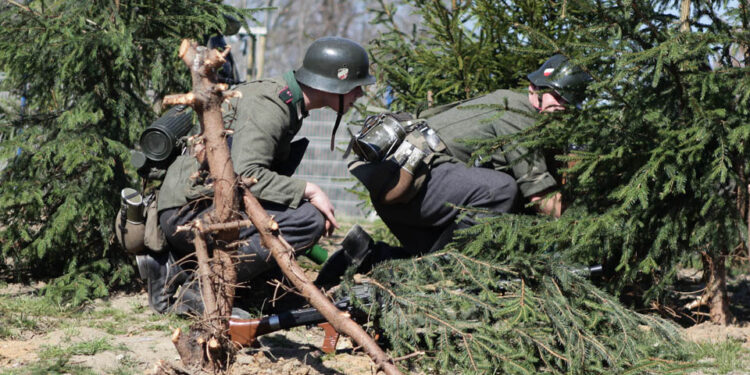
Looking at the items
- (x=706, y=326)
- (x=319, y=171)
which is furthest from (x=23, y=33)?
(x=319, y=171)

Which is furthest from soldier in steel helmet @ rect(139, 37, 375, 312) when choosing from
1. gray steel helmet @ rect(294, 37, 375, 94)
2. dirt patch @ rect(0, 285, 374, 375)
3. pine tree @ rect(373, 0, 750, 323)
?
pine tree @ rect(373, 0, 750, 323)

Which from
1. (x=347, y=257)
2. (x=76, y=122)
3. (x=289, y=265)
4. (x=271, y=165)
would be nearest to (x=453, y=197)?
(x=347, y=257)

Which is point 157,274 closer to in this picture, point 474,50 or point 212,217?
point 212,217

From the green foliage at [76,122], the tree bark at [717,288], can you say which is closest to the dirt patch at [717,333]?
the tree bark at [717,288]

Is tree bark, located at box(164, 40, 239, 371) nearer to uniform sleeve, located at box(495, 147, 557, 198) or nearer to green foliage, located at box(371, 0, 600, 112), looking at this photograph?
uniform sleeve, located at box(495, 147, 557, 198)

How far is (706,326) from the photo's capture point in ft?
14.1

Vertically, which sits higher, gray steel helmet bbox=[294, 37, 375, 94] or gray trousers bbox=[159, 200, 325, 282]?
gray steel helmet bbox=[294, 37, 375, 94]

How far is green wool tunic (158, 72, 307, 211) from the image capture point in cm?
369

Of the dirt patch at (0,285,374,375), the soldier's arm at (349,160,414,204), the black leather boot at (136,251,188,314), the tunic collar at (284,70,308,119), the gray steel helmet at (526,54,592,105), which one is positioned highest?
the gray steel helmet at (526,54,592,105)

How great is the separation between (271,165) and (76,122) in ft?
4.49

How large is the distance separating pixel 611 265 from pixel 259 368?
2.24 m

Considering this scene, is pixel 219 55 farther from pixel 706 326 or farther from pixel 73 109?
pixel 706 326

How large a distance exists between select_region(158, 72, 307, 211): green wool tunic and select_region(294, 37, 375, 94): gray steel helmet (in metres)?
0.11

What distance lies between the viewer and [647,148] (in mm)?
3859
